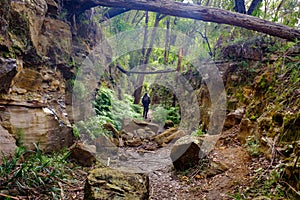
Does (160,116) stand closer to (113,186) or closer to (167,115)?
(167,115)

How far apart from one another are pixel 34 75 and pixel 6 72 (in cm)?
95

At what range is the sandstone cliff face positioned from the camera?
3.38 m

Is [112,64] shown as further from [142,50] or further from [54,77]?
[54,77]

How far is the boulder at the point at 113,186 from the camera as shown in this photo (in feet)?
7.75

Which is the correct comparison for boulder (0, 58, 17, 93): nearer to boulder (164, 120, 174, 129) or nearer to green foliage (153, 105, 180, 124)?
boulder (164, 120, 174, 129)

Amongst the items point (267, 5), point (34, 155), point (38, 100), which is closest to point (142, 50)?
point (267, 5)

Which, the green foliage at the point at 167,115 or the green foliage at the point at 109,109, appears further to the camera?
the green foliage at the point at 167,115

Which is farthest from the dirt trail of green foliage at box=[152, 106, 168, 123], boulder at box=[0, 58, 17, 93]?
green foliage at box=[152, 106, 168, 123]

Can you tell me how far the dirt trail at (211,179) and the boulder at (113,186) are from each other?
1.82 ft

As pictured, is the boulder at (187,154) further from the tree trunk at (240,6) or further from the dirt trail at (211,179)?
the tree trunk at (240,6)

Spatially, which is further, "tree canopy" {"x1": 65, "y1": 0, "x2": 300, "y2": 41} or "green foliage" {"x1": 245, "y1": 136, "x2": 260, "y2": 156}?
"tree canopy" {"x1": 65, "y1": 0, "x2": 300, "y2": 41}

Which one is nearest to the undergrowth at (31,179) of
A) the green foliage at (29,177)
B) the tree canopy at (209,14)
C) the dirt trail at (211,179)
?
the green foliage at (29,177)

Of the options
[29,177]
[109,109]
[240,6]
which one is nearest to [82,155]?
[29,177]

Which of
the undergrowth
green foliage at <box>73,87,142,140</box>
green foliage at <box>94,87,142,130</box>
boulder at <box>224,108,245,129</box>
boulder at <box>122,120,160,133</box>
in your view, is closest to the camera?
the undergrowth
